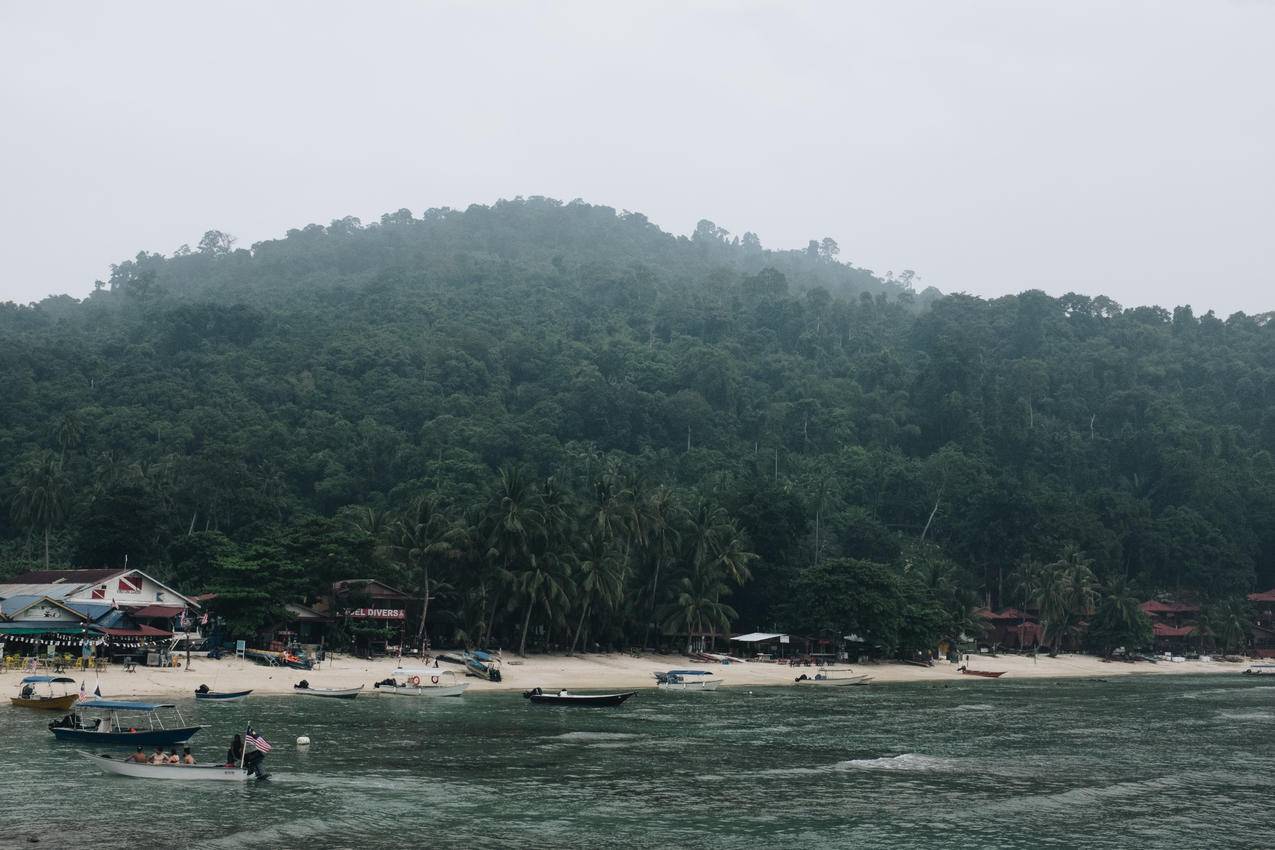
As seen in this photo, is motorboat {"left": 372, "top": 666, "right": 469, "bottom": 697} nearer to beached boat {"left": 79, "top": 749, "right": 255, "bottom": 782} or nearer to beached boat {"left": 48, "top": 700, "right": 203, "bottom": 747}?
beached boat {"left": 48, "top": 700, "right": 203, "bottom": 747}

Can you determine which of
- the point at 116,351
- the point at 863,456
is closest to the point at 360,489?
the point at 116,351

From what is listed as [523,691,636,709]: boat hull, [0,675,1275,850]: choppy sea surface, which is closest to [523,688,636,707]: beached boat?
[523,691,636,709]: boat hull

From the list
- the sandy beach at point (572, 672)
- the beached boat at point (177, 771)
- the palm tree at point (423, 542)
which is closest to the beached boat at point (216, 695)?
the sandy beach at point (572, 672)

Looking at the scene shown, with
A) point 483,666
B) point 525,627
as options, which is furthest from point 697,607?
point 483,666

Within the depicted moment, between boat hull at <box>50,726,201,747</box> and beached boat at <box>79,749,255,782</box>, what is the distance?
2.46 meters

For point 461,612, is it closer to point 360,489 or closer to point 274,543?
point 274,543

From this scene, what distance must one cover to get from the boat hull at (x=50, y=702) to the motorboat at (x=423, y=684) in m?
19.4

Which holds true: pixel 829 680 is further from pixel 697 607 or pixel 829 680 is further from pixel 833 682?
pixel 697 607

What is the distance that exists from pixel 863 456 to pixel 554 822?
122 metres

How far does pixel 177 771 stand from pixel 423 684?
33.4 meters

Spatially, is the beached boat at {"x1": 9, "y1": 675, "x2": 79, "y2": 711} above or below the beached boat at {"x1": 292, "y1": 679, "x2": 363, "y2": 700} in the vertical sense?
above

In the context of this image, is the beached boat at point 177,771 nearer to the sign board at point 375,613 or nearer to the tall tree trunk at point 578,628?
the sign board at point 375,613

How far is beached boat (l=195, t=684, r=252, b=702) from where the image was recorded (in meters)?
57.5

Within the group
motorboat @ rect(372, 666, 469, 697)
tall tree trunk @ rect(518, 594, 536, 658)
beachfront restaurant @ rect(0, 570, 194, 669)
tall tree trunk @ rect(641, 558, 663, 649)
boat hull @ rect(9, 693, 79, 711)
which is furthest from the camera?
tall tree trunk @ rect(641, 558, 663, 649)
